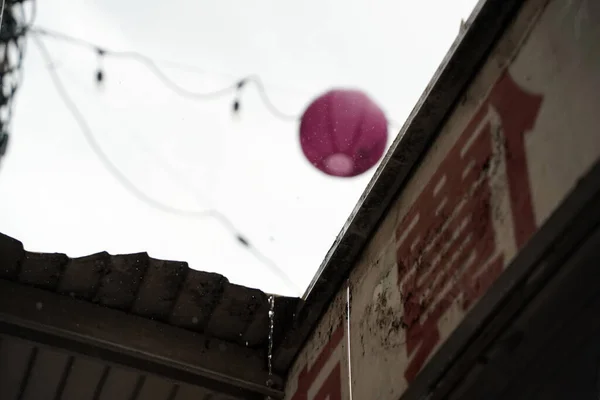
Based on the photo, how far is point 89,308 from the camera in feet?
9.18

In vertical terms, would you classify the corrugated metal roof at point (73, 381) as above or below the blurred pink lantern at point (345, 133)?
below

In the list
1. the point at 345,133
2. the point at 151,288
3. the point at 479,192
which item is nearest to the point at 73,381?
the point at 151,288

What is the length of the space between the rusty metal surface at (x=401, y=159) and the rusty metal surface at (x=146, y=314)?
0.10 meters

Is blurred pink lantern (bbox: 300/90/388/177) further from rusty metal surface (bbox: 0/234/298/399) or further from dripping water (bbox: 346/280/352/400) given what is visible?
rusty metal surface (bbox: 0/234/298/399)

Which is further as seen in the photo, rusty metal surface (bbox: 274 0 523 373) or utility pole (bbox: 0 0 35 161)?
utility pole (bbox: 0 0 35 161)

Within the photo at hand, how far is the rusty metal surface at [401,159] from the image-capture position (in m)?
1.87

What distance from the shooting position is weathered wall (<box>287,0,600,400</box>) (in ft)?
4.84

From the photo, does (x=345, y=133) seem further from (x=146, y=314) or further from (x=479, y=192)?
(x=146, y=314)

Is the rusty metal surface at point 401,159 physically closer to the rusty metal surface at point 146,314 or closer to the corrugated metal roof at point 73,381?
the rusty metal surface at point 146,314

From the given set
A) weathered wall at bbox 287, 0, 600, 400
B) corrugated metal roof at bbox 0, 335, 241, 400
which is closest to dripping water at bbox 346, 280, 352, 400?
weathered wall at bbox 287, 0, 600, 400

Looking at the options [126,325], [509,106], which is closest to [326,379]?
[126,325]

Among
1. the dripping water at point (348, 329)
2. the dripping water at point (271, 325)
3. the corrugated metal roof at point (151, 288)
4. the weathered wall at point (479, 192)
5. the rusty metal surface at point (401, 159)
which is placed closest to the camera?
the weathered wall at point (479, 192)

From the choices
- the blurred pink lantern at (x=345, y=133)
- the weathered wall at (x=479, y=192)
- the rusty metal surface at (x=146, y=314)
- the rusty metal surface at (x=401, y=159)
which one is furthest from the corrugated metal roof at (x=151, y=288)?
the blurred pink lantern at (x=345, y=133)

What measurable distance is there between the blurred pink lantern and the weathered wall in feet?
0.80
